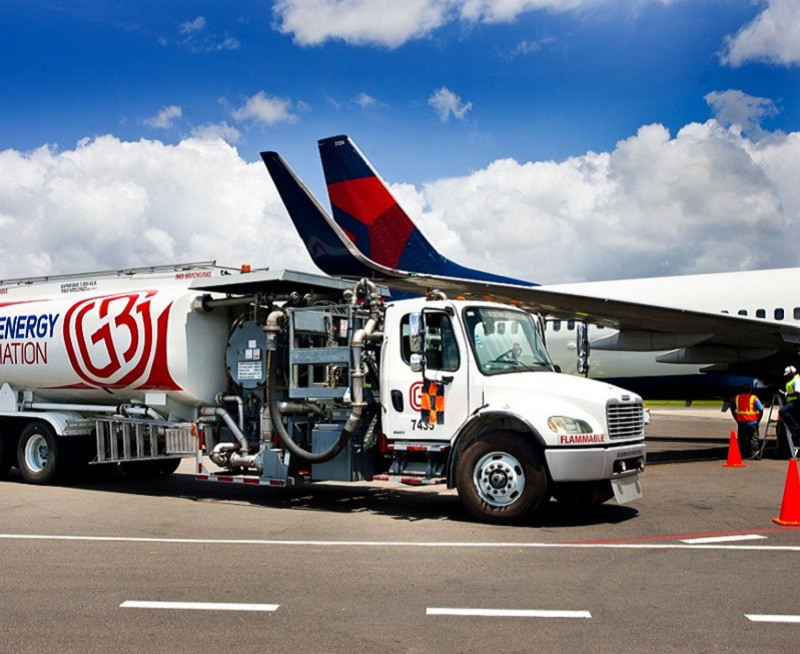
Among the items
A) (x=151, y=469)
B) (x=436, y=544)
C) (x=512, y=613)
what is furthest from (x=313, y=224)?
(x=512, y=613)

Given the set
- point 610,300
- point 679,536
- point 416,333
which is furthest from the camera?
point 610,300

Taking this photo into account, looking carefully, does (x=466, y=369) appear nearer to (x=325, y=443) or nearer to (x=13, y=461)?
(x=325, y=443)

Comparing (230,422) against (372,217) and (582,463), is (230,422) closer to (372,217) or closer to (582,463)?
(582,463)

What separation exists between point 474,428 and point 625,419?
1595mm

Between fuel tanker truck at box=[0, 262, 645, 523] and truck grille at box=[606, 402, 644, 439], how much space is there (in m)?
0.02

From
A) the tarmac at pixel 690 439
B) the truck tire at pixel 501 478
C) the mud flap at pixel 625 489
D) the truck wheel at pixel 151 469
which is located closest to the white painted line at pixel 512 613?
the truck tire at pixel 501 478

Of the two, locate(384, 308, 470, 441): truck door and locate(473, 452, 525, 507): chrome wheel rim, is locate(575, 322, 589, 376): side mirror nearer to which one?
locate(384, 308, 470, 441): truck door

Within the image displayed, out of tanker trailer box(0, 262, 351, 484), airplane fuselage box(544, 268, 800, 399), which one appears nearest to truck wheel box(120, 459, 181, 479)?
tanker trailer box(0, 262, 351, 484)

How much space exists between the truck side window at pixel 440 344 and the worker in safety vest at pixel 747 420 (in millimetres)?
9008

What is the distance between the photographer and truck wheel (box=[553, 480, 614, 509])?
10055mm

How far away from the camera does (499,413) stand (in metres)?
9.45

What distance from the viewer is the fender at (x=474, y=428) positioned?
376 inches

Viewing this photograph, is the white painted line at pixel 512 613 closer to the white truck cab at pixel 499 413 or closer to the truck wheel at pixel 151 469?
the white truck cab at pixel 499 413

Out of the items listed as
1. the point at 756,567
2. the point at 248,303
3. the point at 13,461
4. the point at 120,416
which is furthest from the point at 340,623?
the point at 13,461
